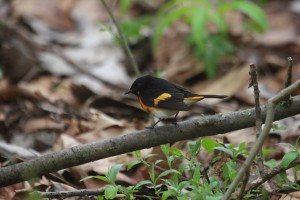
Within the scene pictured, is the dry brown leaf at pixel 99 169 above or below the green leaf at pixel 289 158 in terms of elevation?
above

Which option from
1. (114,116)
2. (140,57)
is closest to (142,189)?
(114,116)

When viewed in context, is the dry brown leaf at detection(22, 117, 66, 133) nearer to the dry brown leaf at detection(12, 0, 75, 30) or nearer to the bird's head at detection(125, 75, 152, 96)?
the bird's head at detection(125, 75, 152, 96)

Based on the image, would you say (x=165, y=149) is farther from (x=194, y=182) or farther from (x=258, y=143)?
(x=258, y=143)

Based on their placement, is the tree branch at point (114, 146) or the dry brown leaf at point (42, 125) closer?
the tree branch at point (114, 146)

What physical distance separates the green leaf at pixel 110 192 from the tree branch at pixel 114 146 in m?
0.19

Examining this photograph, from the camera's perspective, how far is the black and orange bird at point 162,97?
14.0ft

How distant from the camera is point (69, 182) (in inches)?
184

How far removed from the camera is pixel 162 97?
4.33 meters

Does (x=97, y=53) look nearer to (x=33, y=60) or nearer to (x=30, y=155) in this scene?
(x=33, y=60)

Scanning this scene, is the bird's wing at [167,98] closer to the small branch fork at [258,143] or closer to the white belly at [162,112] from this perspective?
the white belly at [162,112]

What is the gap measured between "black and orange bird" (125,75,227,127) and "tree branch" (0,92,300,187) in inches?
13.4

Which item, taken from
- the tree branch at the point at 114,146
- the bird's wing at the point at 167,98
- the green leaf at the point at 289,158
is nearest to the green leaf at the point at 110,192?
the tree branch at the point at 114,146

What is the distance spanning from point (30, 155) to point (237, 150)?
5.00 feet

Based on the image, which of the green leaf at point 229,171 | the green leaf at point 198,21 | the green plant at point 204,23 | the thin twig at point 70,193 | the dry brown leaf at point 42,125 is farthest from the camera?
the green plant at point 204,23
